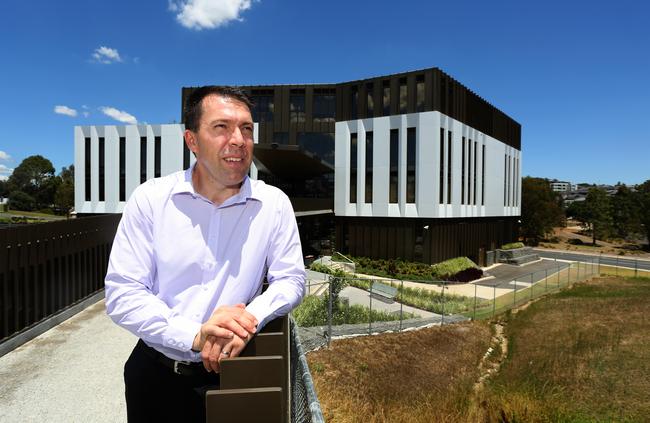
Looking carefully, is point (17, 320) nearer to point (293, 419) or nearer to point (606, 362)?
point (293, 419)

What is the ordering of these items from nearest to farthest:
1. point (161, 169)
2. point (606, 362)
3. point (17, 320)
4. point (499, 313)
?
point (17, 320), point (606, 362), point (499, 313), point (161, 169)

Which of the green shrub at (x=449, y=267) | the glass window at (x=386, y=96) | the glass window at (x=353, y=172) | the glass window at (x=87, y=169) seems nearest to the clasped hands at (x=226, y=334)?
the green shrub at (x=449, y=267)

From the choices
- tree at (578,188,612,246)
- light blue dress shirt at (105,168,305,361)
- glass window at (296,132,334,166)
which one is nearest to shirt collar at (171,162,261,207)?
light blue dress shirt at (105,168,305,361)

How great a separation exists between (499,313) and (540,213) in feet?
157

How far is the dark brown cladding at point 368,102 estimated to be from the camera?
28516 mm

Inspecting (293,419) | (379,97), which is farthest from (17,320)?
(379,97)

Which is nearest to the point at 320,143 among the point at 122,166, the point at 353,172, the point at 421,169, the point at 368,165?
the point at 353,172

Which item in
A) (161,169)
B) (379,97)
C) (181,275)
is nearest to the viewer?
(181,275)

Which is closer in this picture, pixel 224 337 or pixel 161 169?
pixel 224 337

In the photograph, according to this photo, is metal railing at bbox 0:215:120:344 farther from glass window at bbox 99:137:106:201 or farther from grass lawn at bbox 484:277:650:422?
glass window at bbox 99:137:106:201

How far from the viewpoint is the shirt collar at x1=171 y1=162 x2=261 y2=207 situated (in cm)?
196

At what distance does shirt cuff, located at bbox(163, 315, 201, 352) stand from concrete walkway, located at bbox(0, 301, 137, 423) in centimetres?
384

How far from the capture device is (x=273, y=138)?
35156mm

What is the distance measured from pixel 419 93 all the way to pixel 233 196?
29.4 meters
